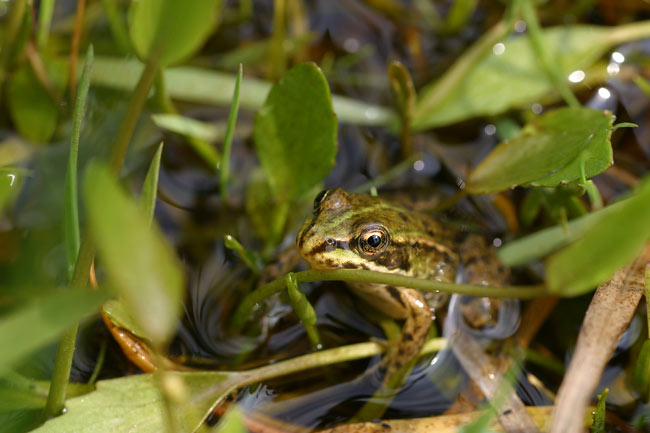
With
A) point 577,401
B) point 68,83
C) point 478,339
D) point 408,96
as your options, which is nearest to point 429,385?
point 478,339

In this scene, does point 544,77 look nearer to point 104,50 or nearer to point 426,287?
point 426,287

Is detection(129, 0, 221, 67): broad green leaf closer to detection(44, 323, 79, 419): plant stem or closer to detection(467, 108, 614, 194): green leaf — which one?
detection(44, 323, 79, 419): plant stem

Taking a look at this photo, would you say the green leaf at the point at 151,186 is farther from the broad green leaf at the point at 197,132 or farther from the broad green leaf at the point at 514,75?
the broad green leaf at the point at 514,75

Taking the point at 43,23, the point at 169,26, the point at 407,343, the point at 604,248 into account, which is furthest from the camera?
the point at 43,23

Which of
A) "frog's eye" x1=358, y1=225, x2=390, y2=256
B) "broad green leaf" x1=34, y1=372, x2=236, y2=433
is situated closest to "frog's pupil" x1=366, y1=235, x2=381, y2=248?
"frog's eye" x1=358, y1=225, x2=390, y2=256

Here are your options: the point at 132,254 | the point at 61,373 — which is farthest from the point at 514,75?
the point at 132,254

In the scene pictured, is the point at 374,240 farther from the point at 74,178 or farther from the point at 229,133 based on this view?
the point at 74,178
